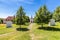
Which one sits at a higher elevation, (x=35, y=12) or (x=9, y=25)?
(x=35, y=12)

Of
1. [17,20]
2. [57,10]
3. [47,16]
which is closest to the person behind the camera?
[17,20]

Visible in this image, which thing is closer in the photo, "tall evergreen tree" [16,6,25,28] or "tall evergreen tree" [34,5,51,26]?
"tall evergreen tree" [16,6,25,28]

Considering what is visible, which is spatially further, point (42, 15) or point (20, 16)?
point (42, 15)

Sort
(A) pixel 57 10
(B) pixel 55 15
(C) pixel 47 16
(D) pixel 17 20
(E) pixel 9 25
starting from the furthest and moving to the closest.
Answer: (A) pixel 57 10 < (B) pixel 55 15 < (E) pixel 9 25 < (C) pixel 47 16 < (D) pixel 17 20

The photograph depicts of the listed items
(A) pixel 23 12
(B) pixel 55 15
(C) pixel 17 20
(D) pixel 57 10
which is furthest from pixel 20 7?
(D) pixel 57 10

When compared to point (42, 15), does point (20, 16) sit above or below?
below

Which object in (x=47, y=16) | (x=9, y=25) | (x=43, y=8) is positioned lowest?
(x=9, y=25)

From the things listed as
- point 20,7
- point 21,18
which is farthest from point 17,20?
point 20,7

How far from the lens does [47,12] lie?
42.7 meters

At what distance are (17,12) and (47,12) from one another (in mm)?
10383

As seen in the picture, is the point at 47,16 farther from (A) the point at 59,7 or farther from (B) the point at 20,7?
(A) the point at 59,7

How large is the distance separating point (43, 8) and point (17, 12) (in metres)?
9.40

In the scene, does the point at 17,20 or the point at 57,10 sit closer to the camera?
the point at 17,20

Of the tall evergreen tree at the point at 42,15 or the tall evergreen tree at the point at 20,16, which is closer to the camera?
the tall evergreen tree at the point at 20,16
